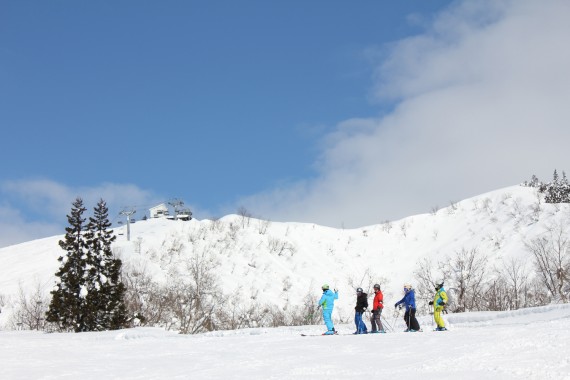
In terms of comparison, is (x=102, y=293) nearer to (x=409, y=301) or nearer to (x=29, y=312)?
(x=29, y=312)

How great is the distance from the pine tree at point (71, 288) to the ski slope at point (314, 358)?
54.0 feet

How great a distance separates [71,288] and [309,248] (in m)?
31.1

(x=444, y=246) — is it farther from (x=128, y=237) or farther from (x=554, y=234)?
(x=128, y=237)

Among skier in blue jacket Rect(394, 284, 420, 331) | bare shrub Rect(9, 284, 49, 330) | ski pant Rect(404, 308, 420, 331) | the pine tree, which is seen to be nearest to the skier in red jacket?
skier in blue jacket Rect(394, 284, 420, 331)

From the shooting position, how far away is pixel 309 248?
64.6 meters

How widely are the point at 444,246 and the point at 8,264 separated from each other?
41683 mm

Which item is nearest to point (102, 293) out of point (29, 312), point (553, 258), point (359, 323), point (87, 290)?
point (87, 290)

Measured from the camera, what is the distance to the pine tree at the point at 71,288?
120 ft

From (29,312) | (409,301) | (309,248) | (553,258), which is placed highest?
(309,248)

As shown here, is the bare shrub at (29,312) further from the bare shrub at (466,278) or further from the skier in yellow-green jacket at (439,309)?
the skier in yellow-green jacket at (439,309)

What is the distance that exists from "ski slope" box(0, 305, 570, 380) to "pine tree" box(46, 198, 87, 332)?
1646 centimetres

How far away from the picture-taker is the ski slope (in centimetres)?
1080

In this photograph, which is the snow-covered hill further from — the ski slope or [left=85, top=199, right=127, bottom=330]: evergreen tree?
the ski slope

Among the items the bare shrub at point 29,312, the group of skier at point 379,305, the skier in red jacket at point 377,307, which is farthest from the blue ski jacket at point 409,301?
the bare shrub at point 29,312
